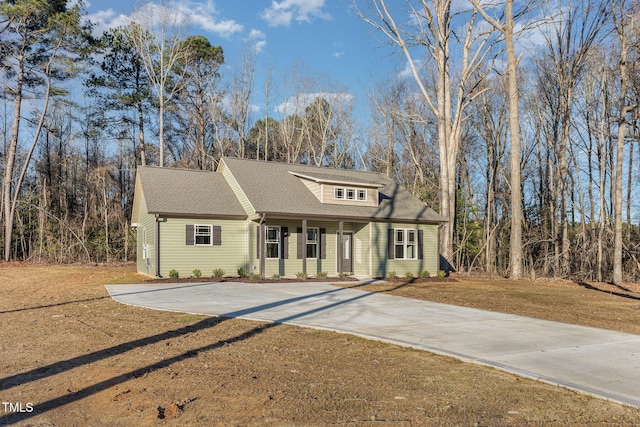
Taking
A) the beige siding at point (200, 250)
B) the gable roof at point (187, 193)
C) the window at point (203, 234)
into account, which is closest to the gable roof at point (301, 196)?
the gable roof at point (187, 193)

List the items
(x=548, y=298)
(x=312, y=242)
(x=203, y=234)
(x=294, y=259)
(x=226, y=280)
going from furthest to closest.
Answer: (x=312, y=242), (x=294, y=259), (x=203, y=234), (x=226, y=280), (x=548, y=298)

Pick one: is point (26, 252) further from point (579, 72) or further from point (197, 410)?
point (579, 72)

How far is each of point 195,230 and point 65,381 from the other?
1348cm

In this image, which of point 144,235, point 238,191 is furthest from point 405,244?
point 144,235

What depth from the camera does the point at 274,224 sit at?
63.9 feet

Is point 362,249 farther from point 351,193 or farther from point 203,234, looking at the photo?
point 203,234

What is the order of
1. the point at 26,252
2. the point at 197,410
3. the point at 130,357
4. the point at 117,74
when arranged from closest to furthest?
1. the point at 197,410
2. the point at 130,357
3. the point at 26,252
4. the point at 117,74

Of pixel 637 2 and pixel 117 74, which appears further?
pixel 117 74

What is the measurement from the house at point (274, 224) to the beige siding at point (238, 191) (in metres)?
0.04

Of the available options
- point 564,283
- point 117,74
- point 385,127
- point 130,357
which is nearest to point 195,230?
point 130,357

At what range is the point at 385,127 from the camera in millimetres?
36625

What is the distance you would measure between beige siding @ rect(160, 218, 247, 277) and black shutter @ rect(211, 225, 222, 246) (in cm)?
13

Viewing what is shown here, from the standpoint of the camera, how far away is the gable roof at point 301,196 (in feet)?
62.2

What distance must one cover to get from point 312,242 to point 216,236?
12.8ft
